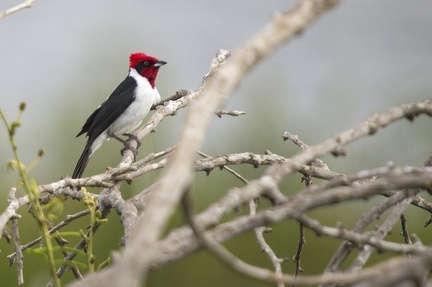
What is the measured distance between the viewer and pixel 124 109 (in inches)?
239

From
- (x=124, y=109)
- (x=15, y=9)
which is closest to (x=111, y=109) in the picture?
(x=124, y=109)

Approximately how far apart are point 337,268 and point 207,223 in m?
0.29

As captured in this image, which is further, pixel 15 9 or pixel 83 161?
pixel 83 161

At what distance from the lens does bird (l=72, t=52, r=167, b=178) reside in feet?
18.9

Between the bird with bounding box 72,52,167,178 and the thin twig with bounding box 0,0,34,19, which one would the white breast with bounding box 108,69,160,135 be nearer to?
the bird with bounding box 72,52,167,178

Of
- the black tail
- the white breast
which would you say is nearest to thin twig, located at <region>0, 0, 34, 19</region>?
the black tail

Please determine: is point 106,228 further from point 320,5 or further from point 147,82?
point 320,5

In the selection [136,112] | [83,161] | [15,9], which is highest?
[15,9]

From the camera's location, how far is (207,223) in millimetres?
1210

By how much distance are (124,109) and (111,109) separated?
0.40 feet

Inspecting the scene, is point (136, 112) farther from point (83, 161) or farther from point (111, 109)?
point (83, 161)

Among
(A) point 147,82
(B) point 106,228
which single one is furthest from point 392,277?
(A) point 147,82

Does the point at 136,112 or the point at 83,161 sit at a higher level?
the point at 136,112

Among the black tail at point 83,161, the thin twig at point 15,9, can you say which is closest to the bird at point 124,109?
the black tail at point 83,161
